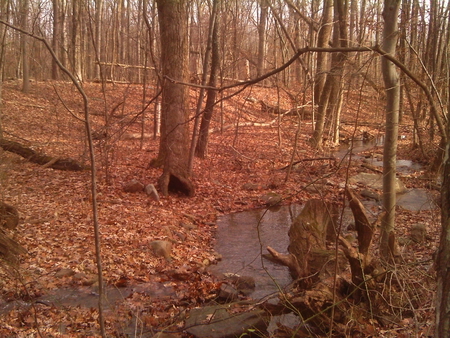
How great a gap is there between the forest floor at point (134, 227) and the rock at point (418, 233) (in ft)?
0.56

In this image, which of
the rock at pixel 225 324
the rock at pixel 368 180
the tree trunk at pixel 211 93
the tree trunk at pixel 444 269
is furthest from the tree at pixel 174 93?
the tree trunk at pixel 444 269

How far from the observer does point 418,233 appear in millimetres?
7695

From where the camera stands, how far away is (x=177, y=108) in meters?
10.9

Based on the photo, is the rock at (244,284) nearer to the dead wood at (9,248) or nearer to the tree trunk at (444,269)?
the dead wood at (9,248)

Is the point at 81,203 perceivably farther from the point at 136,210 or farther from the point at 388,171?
the point at 388,171

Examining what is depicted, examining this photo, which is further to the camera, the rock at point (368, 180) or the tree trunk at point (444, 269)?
the rock at point (368, 180)

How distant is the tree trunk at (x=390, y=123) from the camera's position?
17.5 feet

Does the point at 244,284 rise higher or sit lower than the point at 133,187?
lower

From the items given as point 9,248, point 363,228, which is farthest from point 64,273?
point 363,228

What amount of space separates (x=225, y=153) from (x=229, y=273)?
29.5 ft

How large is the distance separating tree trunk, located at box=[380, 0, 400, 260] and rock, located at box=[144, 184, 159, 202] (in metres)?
6.03

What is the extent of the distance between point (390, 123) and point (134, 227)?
537 centimetres

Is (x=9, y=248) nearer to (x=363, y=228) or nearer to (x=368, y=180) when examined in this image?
(x=363, y=228)

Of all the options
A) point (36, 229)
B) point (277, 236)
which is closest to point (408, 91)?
point (277, 236)
